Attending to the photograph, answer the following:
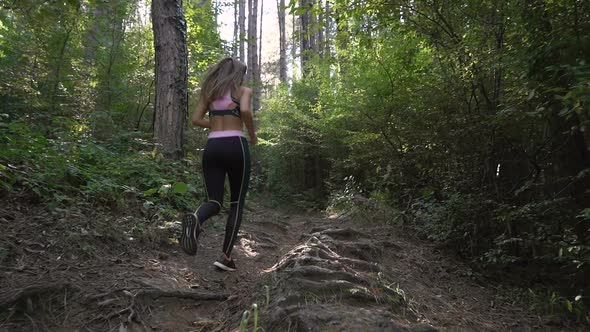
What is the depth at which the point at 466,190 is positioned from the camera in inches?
203

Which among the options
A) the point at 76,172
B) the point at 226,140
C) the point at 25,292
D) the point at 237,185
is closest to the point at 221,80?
the point at 226,140

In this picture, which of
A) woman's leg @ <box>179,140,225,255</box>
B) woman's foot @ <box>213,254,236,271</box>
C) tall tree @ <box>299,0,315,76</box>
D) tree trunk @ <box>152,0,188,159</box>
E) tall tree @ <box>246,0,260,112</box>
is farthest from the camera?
tall tree @ <box>246,0,260,112</box>

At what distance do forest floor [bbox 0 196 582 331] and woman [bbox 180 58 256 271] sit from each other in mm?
628

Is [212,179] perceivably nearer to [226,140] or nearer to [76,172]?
[226,140]

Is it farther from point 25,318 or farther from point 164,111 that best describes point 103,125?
point 25,318

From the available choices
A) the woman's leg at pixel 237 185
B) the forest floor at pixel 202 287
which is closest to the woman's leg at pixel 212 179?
the woman's leg at pixel 237 185

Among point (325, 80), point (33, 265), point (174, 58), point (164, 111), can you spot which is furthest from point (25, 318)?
point (325, 80)

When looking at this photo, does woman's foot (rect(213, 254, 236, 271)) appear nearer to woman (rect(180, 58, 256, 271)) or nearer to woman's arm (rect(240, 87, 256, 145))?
woman (rect(180, 58, 256, 271))

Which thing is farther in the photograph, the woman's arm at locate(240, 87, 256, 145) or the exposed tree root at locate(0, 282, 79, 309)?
the woman's arm at locate(240, 87, 256, 145)

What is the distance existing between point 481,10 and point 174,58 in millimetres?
4440

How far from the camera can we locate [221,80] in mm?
3748

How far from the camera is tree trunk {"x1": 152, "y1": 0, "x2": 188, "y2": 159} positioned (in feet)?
20.9

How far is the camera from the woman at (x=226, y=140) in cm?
370

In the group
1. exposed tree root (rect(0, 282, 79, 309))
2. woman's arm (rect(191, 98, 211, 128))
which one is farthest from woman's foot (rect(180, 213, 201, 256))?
woman's arm (rect(191, 98, 211, 128))
